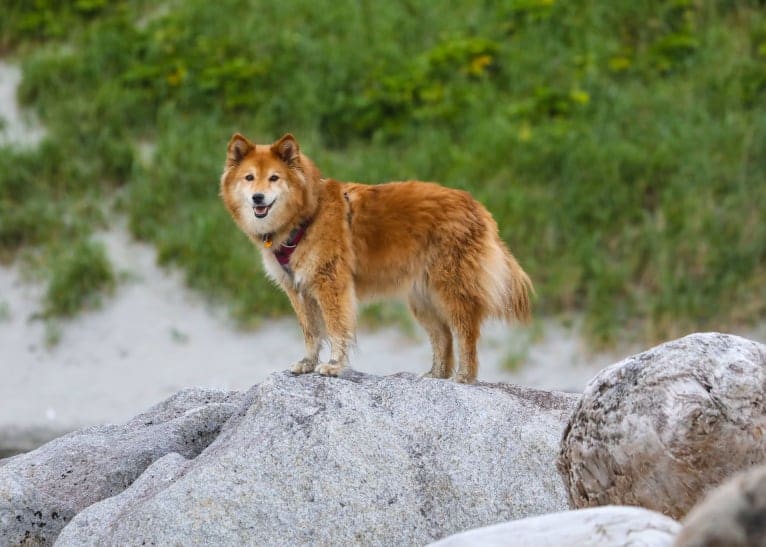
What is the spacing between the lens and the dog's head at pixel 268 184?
7605mm

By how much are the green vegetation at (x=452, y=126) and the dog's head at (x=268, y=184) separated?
681 cm

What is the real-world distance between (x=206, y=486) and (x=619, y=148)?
9.82 m

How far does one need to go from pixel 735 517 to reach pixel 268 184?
4.48 meters

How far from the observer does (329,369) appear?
24.1 feet

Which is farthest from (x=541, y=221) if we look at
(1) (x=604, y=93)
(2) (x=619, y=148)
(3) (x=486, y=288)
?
(3) (x=486, y=288)

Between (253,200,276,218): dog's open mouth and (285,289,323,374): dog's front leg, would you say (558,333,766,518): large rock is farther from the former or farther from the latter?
(253,200,276,218): dog's open mouth

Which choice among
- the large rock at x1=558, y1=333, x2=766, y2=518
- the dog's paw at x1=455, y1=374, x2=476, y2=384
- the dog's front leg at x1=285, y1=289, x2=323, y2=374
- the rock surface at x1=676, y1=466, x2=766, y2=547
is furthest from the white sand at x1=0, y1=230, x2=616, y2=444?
the rock surface at x1=676, y1=466, x2=766, y2=547

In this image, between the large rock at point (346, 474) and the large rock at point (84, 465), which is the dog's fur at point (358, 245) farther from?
the large rock at point (346, 474)

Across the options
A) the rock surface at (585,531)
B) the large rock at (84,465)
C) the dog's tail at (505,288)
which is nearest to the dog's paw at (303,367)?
the large rock at (84,465)

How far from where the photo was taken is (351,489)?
6.29 m

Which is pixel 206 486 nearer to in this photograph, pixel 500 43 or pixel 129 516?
pixel 129 516

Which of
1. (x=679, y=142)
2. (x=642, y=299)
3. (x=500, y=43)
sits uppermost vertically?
(x=500, y=43)

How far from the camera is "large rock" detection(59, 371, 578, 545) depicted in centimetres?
618

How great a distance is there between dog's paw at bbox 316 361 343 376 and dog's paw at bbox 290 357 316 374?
0.16 meters
